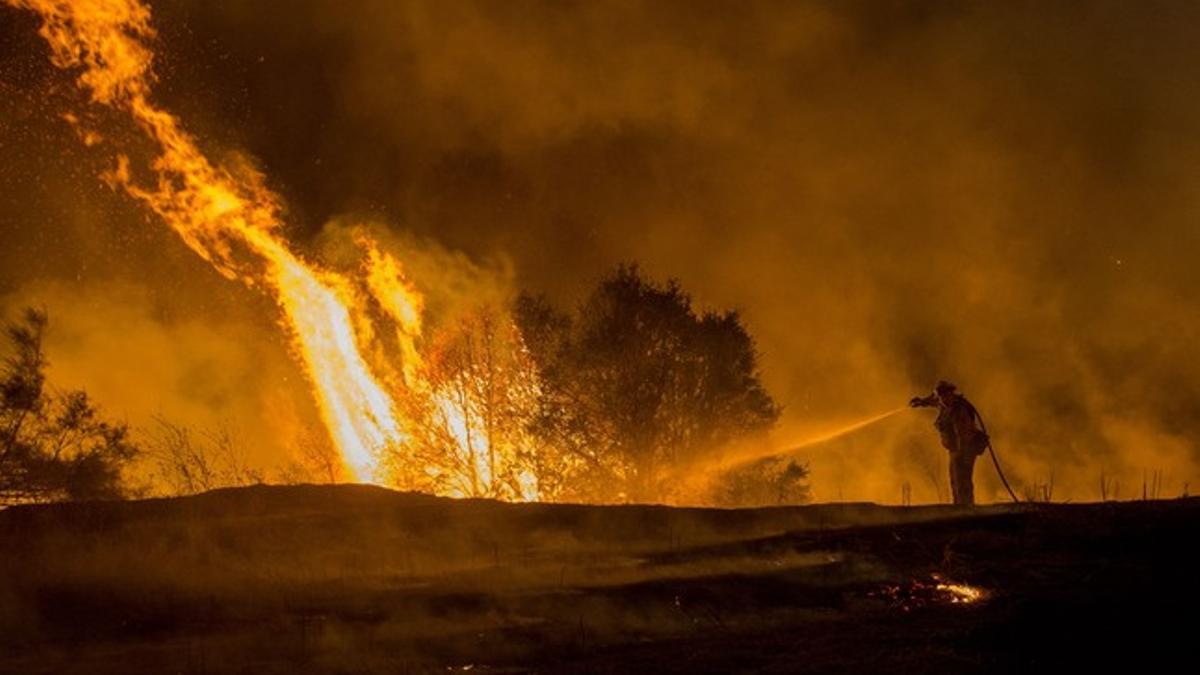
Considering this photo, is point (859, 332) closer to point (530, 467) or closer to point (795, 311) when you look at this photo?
point (795, 311)

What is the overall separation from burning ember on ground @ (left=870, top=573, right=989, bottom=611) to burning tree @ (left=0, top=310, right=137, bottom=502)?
16484 millimetres

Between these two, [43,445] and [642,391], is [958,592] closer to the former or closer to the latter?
[43,445]

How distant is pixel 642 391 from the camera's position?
2830 centimetres

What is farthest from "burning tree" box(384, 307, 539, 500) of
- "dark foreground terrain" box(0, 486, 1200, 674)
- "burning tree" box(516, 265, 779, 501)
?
"dark foreground terrain" box(0, 486, 1200, 674)

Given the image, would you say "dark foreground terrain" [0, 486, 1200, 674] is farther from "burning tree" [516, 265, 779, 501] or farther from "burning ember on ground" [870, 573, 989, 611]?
"burning tree" [516, 265, 779, 501]

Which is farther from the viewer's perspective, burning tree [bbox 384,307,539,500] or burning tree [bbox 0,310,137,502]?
burning tree [bbox 384,307,539,500]

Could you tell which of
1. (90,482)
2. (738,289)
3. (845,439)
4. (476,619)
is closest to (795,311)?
(738,289)

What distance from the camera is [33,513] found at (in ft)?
39.5

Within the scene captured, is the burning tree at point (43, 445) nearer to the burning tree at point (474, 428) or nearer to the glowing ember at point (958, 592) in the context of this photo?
the burning tree at point (474, 428)

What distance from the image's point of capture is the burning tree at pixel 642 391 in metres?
28.3

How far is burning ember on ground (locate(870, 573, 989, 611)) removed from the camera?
8.88 meters

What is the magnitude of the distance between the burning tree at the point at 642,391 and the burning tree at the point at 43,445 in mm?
10709

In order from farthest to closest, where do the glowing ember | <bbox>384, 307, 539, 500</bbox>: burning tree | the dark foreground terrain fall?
<bbox>384, 307, 539, 500</bbox>: burning tree, the glowing ember, the dark foreground terrain

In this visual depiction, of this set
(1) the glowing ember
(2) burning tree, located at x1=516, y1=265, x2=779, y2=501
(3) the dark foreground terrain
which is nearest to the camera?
(3) the dark foreground terrain
